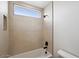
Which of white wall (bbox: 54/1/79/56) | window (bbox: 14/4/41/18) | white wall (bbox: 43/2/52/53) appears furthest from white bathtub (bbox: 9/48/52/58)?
window (bbox: 14/4/41/18)

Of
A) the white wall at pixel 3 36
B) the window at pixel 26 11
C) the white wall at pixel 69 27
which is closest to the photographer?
the white wall at pixel 69 27

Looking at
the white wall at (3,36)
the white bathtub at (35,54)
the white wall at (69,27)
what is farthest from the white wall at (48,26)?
the white wall at (3,36)

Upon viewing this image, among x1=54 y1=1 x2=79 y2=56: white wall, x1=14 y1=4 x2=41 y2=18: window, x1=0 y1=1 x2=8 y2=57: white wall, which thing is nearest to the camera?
x1=54 y1=1 x2=79 y2=56: white wall

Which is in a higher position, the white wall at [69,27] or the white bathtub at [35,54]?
the white wall at [69,27]

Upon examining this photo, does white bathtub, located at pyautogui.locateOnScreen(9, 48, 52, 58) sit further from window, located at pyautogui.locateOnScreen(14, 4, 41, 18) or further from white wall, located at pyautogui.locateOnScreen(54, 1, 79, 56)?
window, located at pyautogui.locateOnScreen(14, 4, 41, 18)

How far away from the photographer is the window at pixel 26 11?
1109mm

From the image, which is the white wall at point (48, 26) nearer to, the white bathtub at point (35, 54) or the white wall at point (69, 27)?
the white bathtub at point (35, 54)

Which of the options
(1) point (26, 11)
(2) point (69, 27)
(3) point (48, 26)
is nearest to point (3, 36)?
(1) point (26, 11)

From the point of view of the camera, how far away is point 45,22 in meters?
1.19

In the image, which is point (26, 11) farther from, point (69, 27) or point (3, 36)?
point (69, 27)

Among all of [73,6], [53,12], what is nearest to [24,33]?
[53,12]

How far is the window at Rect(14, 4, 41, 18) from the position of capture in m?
1.11

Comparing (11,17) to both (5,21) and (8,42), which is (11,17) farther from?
(8,42)

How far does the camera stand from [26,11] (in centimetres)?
115
